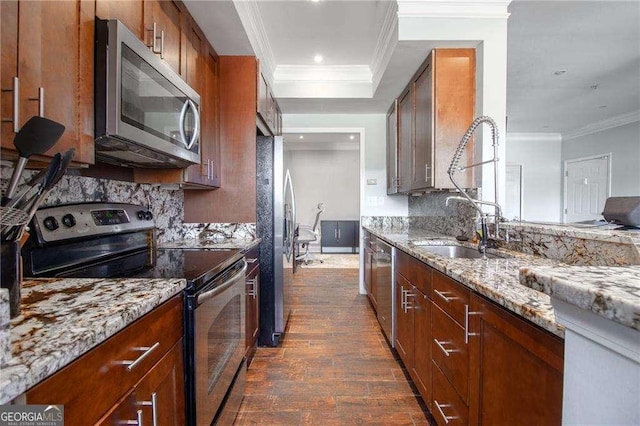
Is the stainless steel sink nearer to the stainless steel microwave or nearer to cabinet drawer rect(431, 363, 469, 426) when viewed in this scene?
cabinet drawer rect(431, 363, 469, 426)

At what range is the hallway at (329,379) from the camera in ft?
5.64

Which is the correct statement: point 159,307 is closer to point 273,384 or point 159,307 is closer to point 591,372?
point 591,372

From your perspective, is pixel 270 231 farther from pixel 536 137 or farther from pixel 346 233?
pixel 536 137

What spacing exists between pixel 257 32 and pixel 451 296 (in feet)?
7.64

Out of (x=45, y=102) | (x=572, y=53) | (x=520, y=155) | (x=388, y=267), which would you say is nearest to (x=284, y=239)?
(x=388, y=267)

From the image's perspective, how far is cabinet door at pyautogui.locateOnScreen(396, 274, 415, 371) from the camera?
75.1 inches

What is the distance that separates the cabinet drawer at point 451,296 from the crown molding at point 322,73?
2556mm

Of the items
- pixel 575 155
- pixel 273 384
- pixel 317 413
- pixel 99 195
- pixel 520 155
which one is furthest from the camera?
pixel 520 155

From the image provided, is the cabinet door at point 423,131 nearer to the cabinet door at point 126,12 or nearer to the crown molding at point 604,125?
the cabinet door at point 126,12

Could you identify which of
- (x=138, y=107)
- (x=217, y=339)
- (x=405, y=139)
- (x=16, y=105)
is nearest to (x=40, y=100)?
(x=16, y=105)

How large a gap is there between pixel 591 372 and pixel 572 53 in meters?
3.71

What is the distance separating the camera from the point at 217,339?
137 centimetres

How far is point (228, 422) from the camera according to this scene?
4.90 feet

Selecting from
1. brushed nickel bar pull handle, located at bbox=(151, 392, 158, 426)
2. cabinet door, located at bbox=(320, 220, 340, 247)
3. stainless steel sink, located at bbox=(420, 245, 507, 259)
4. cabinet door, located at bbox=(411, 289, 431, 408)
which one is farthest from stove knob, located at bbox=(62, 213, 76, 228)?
cabinet door, located at bbox=(320, 220, 340, 247)
